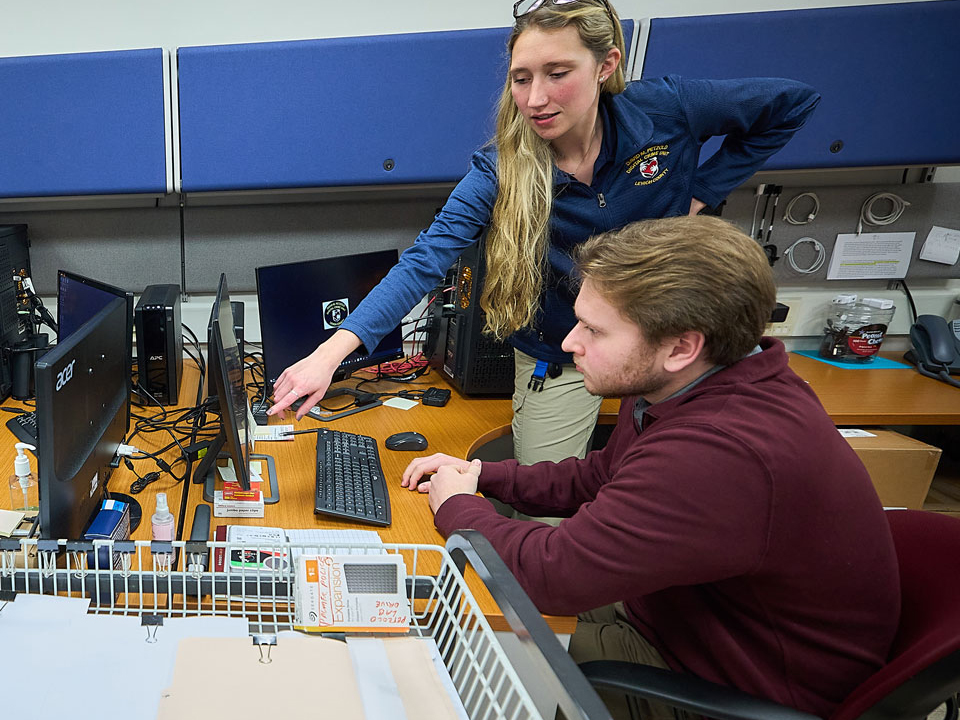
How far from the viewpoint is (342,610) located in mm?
644

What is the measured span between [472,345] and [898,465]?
4.07ft

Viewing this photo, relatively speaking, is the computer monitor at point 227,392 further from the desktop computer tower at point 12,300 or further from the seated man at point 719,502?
the desktop computer tower at point 12,300

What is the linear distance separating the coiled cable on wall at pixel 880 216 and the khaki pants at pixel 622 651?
1.77m

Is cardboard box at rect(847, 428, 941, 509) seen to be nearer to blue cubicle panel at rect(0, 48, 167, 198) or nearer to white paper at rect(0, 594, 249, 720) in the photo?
white paper at rect(0, 594, 249, 720)

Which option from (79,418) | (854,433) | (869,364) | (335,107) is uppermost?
(335,107)

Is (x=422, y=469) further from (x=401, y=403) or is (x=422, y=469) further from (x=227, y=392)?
(x=401, y=403)

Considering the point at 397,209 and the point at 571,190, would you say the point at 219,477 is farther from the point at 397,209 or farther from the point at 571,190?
the point at 397,209

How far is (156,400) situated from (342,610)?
1.29m

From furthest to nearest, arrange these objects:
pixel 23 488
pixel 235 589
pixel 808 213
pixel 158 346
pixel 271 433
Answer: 1. pixel 808 213
2. pixel 158 346
3. pixel 271 433
4. pixel 23 488
5. pixel 235 589

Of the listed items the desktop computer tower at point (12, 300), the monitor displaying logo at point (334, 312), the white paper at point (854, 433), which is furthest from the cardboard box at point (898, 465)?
the desktop computer tower at point (12, 300)

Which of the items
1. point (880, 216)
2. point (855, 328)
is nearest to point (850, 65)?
point (880, 216)

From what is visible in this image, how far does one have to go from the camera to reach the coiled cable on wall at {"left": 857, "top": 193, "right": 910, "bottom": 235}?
89.3 inches

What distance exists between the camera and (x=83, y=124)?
1638mm

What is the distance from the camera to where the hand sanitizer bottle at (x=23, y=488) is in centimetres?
110
